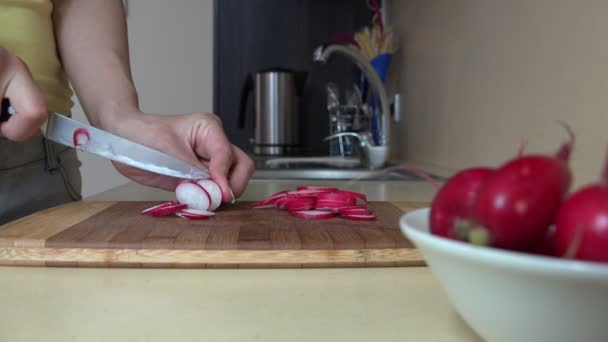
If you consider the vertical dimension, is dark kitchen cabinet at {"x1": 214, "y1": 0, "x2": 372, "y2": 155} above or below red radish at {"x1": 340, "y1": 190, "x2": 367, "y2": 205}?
above

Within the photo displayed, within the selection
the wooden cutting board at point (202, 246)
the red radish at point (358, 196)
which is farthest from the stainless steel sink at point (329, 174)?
the wooden cutting board at point (202, 246)

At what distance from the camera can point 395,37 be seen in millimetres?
2441

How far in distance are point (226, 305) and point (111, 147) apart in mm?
497

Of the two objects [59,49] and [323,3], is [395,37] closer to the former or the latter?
[323,3]

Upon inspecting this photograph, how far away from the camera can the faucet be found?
1.75m

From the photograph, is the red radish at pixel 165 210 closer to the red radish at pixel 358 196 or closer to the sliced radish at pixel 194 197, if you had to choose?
the sliced radish at pixel 194 197

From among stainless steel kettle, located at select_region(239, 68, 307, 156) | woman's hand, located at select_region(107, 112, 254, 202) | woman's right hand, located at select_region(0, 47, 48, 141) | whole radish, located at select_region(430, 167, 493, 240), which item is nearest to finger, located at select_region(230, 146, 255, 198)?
woman's hand, located at select_region(107, 112, 254, 202)

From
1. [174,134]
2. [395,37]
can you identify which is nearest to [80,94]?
[174,134]

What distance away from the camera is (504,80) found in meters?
1.18

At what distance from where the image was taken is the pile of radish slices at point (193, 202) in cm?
81

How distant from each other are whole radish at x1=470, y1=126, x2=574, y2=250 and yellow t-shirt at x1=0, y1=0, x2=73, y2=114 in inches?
33.4

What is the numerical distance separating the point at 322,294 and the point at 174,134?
57 cm

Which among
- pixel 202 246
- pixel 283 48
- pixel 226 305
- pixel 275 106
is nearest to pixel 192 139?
pixel 202 246

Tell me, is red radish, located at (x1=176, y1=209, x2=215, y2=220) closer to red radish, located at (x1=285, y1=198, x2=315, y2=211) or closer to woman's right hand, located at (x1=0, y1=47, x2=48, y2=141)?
red radish, located at (x1=285, y1=198, x2=315, y2=211)
